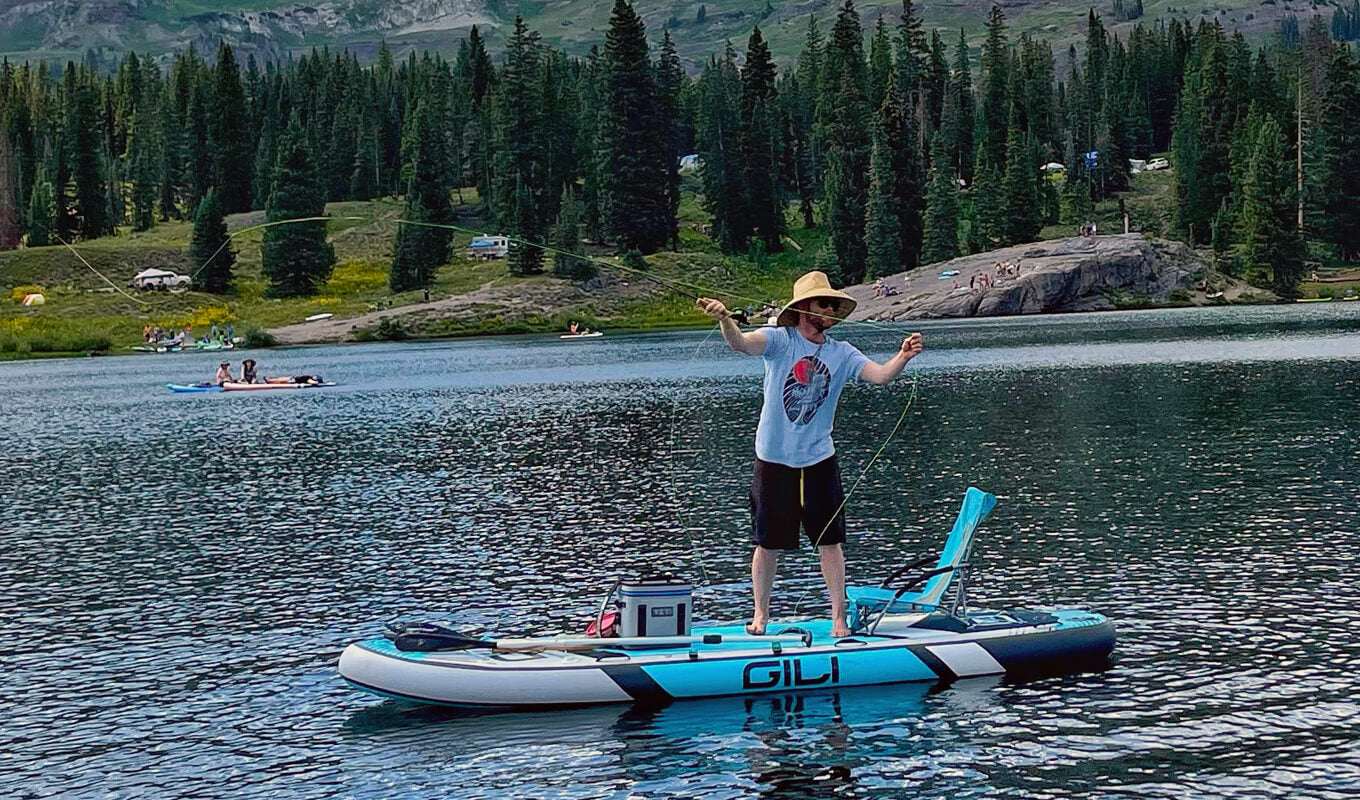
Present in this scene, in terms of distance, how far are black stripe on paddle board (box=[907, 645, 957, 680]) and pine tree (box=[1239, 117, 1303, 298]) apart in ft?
413

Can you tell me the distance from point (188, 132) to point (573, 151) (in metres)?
57.3

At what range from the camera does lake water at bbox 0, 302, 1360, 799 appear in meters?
15.1

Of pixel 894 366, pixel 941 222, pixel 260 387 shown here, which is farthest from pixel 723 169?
pixel 894 366

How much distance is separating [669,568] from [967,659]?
885 cm

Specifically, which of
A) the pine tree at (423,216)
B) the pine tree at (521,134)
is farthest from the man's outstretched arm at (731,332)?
the pine tree at (521,134)

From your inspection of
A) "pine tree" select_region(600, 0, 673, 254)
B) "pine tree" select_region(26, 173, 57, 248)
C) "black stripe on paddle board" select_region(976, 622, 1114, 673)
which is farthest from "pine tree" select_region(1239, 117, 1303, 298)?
"black stripe on paddle board" select_region(976, 622, 1114, 673)

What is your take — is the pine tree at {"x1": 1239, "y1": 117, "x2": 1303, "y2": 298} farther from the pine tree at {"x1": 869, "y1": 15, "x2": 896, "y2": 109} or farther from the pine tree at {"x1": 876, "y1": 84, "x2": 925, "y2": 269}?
the pine tree at {"x1": 869, "y1": 15, "x2": 896, "y2": 109}

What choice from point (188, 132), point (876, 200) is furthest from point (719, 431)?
point (188, 132)

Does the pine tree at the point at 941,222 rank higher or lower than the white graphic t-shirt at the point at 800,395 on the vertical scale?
higher

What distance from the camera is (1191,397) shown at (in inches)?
1984

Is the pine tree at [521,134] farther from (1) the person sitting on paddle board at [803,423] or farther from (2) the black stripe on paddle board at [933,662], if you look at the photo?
(2) the black stripe on paddle board at [933,662]

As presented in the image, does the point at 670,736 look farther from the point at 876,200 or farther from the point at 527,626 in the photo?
the point at 876,200

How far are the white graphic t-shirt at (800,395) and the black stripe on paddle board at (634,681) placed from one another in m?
2.79

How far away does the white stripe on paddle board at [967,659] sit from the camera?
1750 cm
